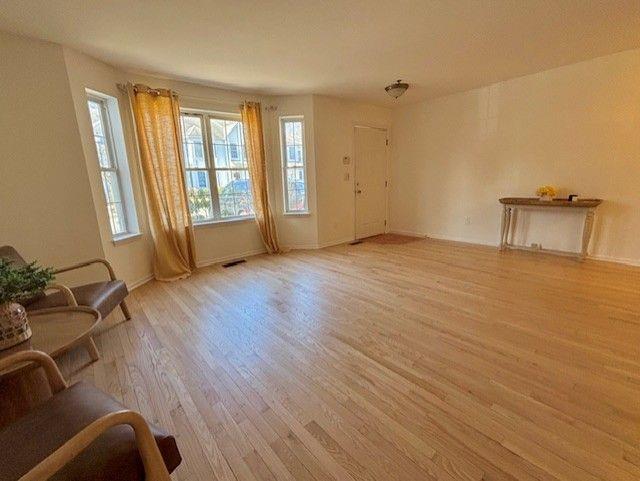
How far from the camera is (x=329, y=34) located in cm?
260

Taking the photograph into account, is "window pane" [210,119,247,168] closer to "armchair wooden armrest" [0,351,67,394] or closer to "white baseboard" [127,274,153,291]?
"white baseboard" [127,274,153,291]

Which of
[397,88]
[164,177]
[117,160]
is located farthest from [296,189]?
[117,160]

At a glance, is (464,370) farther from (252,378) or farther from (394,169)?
(394,169)

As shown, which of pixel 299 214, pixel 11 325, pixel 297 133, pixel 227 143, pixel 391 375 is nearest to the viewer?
pixel 11 325

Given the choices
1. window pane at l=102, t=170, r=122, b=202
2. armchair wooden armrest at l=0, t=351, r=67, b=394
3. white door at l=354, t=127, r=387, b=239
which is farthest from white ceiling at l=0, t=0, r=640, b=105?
armchair wooden armrest at l=0, t=351, r=67, b=394

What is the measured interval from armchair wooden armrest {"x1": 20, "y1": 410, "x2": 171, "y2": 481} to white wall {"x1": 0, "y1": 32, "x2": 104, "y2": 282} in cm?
265

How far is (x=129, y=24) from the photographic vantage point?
7.65 feet

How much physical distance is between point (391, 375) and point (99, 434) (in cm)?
149

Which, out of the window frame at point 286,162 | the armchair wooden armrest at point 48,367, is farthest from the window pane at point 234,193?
the armchair wooden armrest at point 48,367

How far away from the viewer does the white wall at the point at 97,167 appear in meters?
2.79

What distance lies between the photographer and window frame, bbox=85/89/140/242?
127 inches

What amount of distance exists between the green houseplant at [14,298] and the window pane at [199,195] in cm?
259

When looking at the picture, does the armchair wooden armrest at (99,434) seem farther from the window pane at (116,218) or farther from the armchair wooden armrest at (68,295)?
the window pane at (116,218)

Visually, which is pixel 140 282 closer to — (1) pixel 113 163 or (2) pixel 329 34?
(1) pixel 113 163
